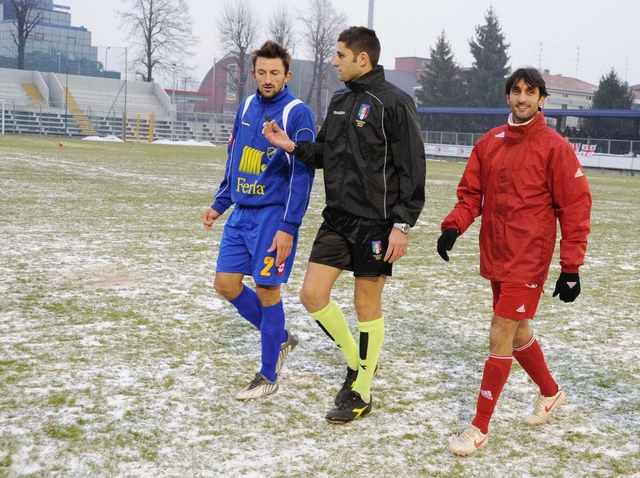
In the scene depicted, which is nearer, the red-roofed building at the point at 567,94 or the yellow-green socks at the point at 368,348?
the yellow-green socks at the point at 368,348

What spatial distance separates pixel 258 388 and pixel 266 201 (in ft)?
3.39

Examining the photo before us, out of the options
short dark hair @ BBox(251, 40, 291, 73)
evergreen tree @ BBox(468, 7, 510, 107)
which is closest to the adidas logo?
short dark hair @ BBox(251, 40, 291, 73)

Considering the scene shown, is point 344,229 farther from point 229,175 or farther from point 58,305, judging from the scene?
point 58,305

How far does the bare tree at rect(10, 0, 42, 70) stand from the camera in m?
55.2

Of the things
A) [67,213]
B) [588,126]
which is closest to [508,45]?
[588,126]

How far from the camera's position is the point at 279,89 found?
4.03 meters

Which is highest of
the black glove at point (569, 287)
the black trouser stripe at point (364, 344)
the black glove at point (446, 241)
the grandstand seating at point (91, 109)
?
the grandstand seating at point (91, 109)

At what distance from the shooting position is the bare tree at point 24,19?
55.2m

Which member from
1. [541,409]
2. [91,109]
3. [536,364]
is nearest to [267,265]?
[536,364]

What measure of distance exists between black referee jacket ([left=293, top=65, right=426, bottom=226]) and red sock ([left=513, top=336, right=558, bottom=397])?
897 mm

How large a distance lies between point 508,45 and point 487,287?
72290 mm

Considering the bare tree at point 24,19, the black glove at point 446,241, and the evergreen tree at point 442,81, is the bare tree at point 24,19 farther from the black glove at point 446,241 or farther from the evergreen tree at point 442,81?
the black glove at point 446,241

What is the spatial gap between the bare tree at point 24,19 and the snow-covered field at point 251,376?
172 feet

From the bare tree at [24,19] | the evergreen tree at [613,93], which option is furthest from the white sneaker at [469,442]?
the evergreen tree at [613,93]
